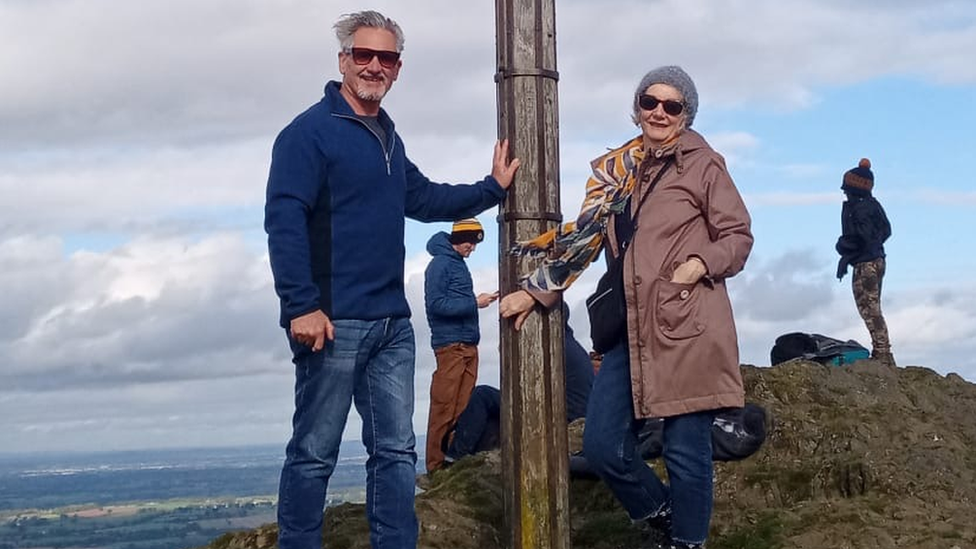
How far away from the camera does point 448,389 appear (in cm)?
1229

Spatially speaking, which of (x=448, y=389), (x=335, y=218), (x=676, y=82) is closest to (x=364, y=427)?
(x=335, y=218)

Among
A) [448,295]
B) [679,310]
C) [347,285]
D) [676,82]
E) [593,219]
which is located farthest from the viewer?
[448,295]

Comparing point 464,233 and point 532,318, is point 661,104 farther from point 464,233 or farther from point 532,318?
point 464,233

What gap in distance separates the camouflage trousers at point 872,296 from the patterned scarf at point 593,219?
925 centimetres

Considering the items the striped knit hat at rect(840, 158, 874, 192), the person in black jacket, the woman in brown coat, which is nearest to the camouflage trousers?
the person in black jacket

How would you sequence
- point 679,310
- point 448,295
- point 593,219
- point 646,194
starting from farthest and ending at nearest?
point 448,295
point 593,219
point 646,194
point 679,310

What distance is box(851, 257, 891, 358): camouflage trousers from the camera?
1518 cm

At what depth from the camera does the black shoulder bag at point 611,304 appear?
6438mm

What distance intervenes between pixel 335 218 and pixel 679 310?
164cm

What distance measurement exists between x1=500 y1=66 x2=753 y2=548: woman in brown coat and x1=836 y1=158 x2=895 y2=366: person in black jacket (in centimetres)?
915

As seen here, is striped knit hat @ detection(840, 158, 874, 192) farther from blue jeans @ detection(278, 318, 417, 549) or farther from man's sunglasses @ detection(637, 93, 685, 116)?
blue jeans @ detection(278, 318, 417, 549)

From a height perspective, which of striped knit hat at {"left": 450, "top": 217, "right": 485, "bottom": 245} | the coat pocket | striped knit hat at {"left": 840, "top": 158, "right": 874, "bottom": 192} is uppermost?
striped knit hat at {"left": 840, "top": 158, "right": 874, "bottom": 192}

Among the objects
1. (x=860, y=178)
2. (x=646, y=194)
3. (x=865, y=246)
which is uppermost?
(x=860, y=178)

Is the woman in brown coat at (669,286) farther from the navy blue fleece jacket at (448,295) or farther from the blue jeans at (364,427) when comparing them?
the navy blue fleece jacket at (448,295)
